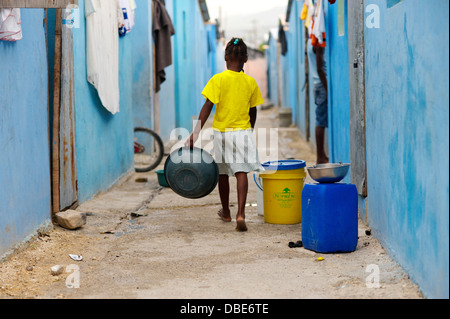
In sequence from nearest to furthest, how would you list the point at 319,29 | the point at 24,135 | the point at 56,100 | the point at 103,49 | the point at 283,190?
the point at 24,135 < the point at 283,190 < the point at 56,100 < the point at 103,49 < the point at 319,29

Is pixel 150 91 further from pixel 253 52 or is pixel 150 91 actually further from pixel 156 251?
pixel 253 52

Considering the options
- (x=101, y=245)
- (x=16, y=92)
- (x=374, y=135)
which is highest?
(x=16, y=92)

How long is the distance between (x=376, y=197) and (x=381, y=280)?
114 cm

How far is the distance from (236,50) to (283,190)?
1.24m

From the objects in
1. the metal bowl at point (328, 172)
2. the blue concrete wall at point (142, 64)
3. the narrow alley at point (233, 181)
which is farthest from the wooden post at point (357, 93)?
the blue concrete wall at point (142, 64)

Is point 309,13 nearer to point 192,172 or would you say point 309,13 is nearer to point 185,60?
point 192,172

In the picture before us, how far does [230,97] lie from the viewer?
5.34 metres

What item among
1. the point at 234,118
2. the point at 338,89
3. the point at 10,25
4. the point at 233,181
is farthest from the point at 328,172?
the point at 233,181

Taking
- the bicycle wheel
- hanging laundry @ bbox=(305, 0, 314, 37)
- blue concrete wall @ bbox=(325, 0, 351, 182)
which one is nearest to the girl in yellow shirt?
blue concrete wall @ bbox=(325, 0, 351, 182)

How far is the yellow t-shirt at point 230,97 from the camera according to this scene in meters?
5.31

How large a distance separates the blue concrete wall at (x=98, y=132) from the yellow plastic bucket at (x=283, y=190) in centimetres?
192

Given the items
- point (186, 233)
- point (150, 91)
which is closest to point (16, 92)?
point (186, 233)

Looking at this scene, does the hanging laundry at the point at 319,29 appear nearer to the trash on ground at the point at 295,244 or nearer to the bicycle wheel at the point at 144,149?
the bicycle wheel at the point at 144,149

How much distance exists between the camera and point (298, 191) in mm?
5516
